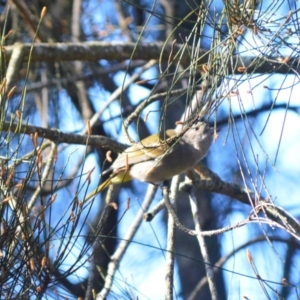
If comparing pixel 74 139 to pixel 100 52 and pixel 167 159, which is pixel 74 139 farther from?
pixel 100 52

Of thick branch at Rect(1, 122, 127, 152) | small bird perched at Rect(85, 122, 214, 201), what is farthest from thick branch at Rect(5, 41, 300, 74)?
thick branch at Rect(1, 122, 127, 152)

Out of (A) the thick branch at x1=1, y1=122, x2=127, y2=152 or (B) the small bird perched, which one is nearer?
(A) the thick branch at x1=1, y1=122, x2=127, y2=152

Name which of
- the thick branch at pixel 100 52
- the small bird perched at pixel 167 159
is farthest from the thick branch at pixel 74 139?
the thick branch at pixel 100 52

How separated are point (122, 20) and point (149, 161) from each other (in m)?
2.27

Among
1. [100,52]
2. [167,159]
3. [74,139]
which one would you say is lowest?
[74,139]

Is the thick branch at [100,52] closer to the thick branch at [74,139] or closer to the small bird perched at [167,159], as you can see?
the small bird perched at [167,159]

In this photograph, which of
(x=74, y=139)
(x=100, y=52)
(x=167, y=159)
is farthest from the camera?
(x=100, y=52)

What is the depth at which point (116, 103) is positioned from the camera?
19.9 feet

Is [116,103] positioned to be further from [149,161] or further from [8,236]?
[8,236]

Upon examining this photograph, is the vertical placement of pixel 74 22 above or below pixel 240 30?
above

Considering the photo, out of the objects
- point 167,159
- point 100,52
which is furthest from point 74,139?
point 100,52

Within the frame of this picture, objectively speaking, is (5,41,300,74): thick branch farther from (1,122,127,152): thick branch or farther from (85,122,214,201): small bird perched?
(1,122,127,152): thick branch

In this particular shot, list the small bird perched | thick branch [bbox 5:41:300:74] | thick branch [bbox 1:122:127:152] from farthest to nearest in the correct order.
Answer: thick branch [bbox 5:41:300:74], the small bird perched, thick branch [bbox 1:122:127:152]

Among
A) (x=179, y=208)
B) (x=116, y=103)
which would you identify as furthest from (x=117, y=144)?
(x=116, y=103)
